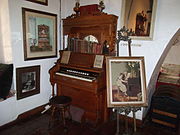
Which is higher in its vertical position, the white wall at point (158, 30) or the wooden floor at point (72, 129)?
the white wall at point (158, 30)

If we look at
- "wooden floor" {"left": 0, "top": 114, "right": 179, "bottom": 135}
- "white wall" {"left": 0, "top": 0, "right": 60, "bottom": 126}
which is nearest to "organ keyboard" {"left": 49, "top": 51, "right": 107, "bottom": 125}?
"wooden floor" {"left": 0, "top": 114, "right": 179, "bottom": 135}

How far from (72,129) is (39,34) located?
1.79 metres

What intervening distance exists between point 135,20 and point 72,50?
1240 millimetres

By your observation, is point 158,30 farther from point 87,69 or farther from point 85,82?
point 85,82

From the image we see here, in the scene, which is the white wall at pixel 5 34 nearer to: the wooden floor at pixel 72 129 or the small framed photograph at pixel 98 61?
the wooden floor at pixel 72 129

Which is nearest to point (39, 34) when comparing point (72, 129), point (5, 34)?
point (5, 34)

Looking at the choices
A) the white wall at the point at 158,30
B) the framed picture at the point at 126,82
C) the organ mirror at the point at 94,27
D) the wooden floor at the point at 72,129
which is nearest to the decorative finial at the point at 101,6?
the organ mirror at the point at 94,27

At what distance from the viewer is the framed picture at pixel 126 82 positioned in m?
1.90

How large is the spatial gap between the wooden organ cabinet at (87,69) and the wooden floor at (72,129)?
0.51 feet

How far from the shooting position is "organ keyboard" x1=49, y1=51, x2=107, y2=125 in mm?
2303

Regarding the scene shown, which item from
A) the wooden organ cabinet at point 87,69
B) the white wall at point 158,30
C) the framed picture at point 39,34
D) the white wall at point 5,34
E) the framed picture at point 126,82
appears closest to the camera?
the framed picture at point 126,82

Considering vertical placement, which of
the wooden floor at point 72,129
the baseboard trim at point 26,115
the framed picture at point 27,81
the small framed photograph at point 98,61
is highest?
the small framed photograph at point 98,61

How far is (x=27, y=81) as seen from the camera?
8.68 feet

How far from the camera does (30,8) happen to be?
2.49 m
